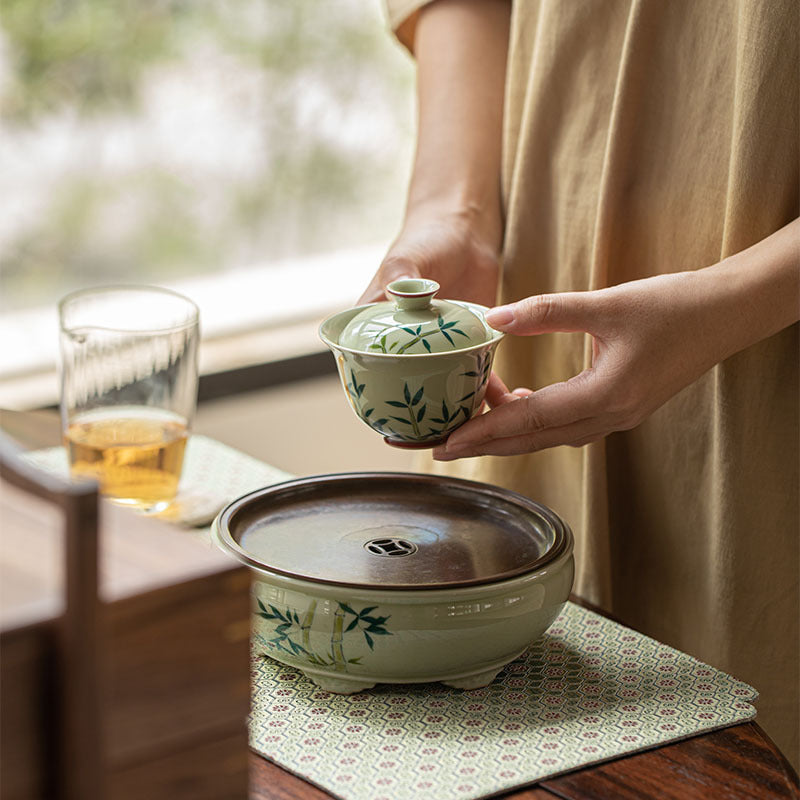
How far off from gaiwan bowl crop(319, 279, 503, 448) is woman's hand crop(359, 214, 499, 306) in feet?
0.55

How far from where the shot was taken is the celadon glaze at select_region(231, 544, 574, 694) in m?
0.79

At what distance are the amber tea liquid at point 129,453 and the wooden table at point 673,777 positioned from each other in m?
0.45

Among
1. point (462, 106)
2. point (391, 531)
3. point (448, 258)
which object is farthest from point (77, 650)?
point (462, 106)

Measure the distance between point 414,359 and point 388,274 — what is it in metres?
0.23

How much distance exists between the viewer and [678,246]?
3.79 ft

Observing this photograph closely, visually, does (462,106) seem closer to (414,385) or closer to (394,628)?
(414,385)

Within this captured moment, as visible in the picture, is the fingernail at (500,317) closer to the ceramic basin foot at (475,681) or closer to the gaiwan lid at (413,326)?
the gaiwan lid at (413,326)

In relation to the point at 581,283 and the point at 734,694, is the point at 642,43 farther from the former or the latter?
the point at 734,694

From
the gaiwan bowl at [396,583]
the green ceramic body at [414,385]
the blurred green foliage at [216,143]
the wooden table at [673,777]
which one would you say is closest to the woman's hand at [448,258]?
the green ceramic body at [414,385]

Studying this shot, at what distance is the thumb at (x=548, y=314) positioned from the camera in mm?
943

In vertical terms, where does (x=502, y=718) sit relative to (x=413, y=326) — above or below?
below

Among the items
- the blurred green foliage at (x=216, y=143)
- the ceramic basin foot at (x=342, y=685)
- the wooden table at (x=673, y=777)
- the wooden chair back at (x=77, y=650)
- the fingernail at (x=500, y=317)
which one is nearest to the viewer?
the wooden chair back at (x=77, y=650)

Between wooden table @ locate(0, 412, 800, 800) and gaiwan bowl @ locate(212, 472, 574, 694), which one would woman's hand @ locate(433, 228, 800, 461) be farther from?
wooden table @ locate(0, 412, 800, 800)

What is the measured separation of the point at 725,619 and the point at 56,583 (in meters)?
0.81
